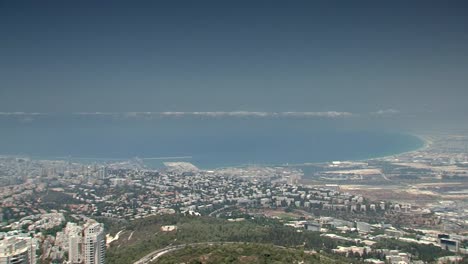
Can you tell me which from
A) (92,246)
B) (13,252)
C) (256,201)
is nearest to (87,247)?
(92,246)

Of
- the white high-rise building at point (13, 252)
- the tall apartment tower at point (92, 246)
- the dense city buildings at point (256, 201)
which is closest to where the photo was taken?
the white high-rise building at point (13, 252)

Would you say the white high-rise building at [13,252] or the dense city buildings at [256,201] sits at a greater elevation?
the white high-rise building at [13,252]

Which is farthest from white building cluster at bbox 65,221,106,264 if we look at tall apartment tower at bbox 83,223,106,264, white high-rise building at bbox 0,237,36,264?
white high-rise building at bbox 0,237,36,264

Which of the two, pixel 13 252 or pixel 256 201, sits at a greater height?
pixel 13 252

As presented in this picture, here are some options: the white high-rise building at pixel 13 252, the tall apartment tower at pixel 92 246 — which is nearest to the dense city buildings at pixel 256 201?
the tall apartment tower at pixel 92 246

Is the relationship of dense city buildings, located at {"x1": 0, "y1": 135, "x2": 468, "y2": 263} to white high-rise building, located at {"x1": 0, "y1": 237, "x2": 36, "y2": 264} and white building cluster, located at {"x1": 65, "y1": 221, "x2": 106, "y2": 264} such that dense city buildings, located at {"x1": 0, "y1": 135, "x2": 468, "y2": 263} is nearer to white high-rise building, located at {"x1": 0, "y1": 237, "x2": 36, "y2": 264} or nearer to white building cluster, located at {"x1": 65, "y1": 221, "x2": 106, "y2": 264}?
white building cluster, located at {"x1": 65, "y1": 221, "x2": 106, "y2": 264}

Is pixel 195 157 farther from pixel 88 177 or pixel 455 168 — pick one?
pixel 455 168

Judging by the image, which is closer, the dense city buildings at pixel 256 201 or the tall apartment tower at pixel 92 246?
the tall apartment tower at pixel 92 246

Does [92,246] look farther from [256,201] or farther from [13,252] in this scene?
[256,201]

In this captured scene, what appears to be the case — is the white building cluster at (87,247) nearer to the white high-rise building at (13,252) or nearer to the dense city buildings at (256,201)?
the dense city buildings at (256,201)

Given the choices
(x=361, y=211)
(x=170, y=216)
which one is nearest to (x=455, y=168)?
(x=361, y=211)

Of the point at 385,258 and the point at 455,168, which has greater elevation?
the point at 455,168
